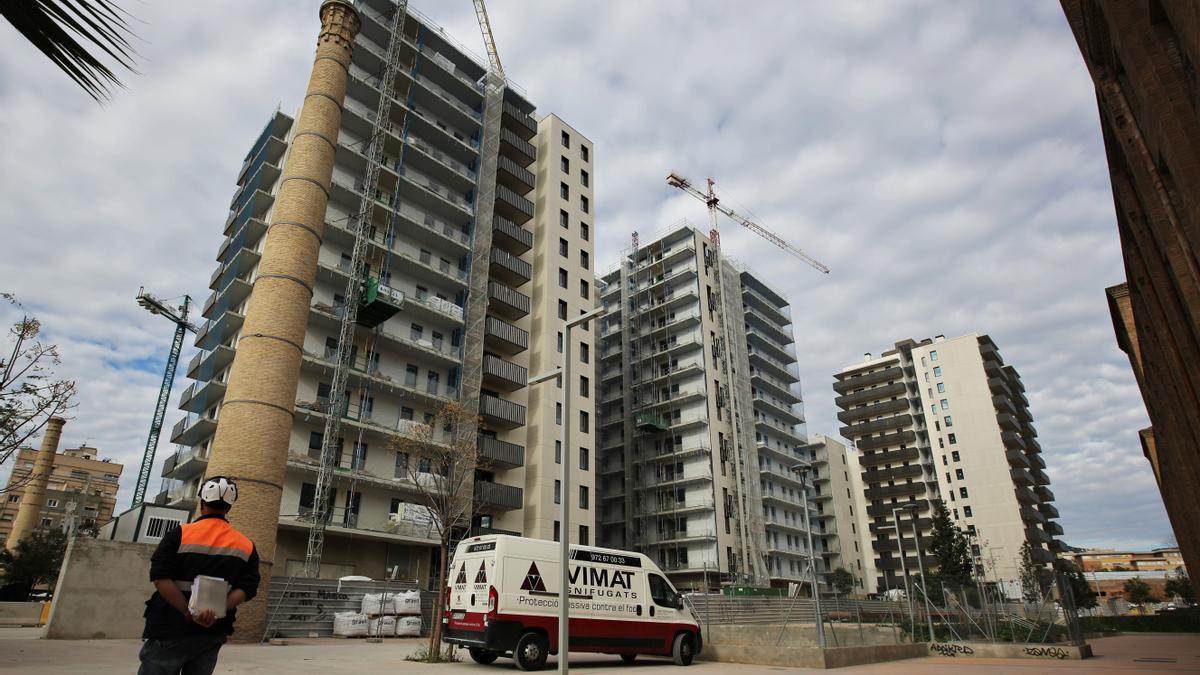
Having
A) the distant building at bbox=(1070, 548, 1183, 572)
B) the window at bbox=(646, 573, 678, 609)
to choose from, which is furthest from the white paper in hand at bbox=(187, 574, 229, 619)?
the distant building at bbox=(1070, 548, 1183, 572)

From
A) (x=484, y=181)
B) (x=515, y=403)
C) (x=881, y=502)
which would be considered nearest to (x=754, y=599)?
Answer: (x=515, y=403)

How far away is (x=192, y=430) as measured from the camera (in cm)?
3678

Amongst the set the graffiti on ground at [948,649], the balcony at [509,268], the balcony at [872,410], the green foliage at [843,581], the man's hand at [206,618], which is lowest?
the graffiti on ground at [948,649]

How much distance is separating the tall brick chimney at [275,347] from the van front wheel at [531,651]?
39.5ft

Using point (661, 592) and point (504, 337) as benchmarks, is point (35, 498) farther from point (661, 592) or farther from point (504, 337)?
point (661, 592)

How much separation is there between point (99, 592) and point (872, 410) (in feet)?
304

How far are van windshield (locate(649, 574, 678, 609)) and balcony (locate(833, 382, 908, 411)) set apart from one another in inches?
3410

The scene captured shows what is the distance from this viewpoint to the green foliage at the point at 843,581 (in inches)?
2485

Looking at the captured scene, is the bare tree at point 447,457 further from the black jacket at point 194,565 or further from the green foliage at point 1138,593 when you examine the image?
the green foliage at point 1138,593

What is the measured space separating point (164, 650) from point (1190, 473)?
2127cm

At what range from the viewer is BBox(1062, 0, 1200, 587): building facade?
7273 mm

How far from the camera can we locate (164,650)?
4.50 m

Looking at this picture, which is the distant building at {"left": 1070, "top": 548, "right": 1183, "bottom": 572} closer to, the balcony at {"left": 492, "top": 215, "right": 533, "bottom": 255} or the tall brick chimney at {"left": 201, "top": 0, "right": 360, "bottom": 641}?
the balcony at {"left": 492, "top": 215, "right": 533, "bottom": 255}

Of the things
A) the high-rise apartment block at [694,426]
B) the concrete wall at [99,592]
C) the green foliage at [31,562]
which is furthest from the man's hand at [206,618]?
the green foliage at [31,562]
